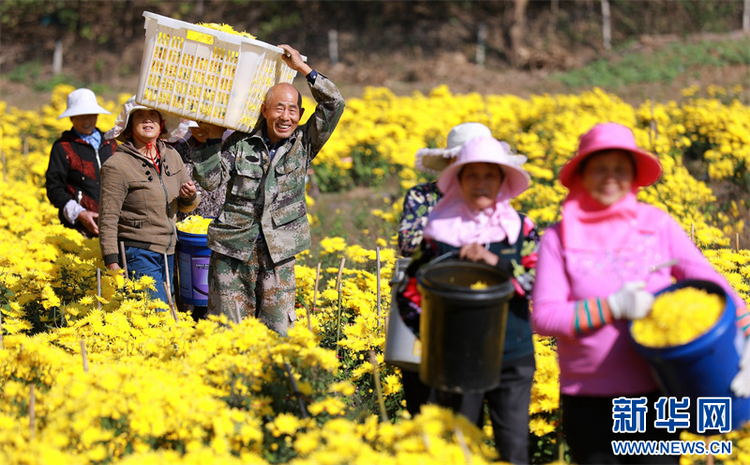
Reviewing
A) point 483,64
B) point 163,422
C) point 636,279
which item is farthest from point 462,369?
point 483,64

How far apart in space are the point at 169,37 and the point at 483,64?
19.4m

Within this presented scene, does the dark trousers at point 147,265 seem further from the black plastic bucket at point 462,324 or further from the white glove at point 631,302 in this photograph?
the white glove at point 631,302

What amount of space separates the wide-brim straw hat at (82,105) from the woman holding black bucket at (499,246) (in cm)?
369

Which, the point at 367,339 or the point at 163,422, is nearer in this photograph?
the point at 163,422

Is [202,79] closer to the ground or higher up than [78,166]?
higher up

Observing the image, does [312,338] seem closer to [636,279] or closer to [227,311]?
[227,311]

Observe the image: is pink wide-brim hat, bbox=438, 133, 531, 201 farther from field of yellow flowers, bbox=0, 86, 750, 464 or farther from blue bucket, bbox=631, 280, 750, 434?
field of yellow flowers, bbox=0, 86, 750, 464

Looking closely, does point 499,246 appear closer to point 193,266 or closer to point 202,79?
point 202,79

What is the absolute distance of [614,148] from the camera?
2.44 meters

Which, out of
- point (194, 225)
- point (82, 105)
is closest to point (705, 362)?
point (194, 225)

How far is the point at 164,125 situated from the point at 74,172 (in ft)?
4.60

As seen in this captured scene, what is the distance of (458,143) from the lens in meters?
3.11

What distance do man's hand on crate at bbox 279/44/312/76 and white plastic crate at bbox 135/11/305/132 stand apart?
0.14ft

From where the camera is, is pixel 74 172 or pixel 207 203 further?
pixel 74 172
